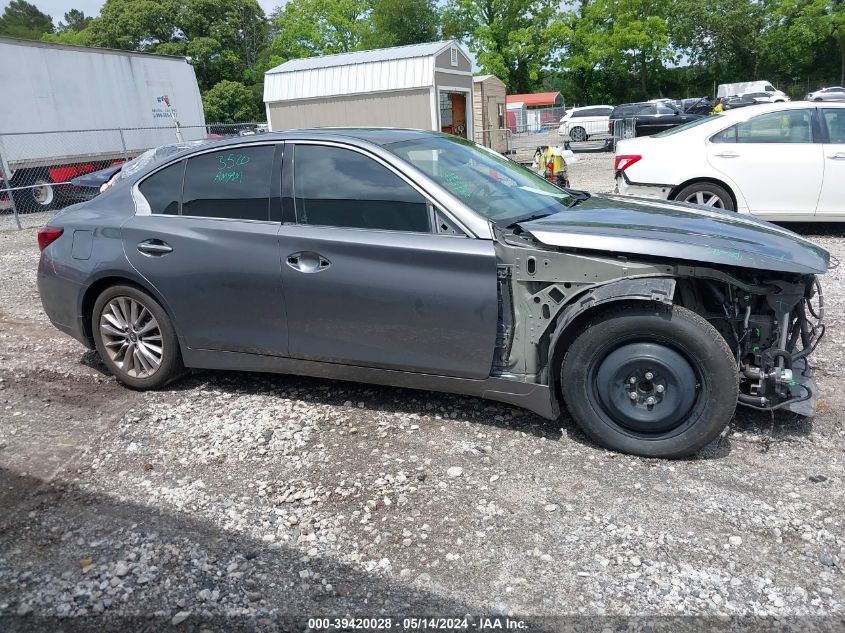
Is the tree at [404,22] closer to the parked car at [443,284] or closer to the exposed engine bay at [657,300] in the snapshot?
the parked car at [443,284]

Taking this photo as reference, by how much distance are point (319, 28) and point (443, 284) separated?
6118 centimetres

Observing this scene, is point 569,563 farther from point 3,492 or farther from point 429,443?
point 3,492

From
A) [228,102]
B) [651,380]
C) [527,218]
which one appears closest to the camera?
[651,380]

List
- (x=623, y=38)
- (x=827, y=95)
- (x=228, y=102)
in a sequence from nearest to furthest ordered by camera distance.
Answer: (x=827, y=95) < (x=623, y=38) < (x=228, y=102)

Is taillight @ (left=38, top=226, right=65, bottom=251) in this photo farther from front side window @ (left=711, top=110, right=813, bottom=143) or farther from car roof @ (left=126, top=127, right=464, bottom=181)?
front side window @ (left=711, top=110, right=813, bottom=143)

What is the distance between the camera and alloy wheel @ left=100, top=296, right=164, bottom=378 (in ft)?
14.1

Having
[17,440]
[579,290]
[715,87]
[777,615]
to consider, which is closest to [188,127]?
[17,440]

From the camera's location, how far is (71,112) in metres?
17.0

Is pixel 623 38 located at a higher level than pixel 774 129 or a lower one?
higher

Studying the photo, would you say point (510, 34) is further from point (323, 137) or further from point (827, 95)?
point (323, 137)

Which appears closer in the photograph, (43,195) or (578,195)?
(578,195)

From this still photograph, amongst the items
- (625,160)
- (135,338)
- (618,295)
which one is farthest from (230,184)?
(625,160)

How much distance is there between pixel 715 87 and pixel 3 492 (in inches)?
2370

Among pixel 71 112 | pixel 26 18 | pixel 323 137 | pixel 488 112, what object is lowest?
pixel 323 137
